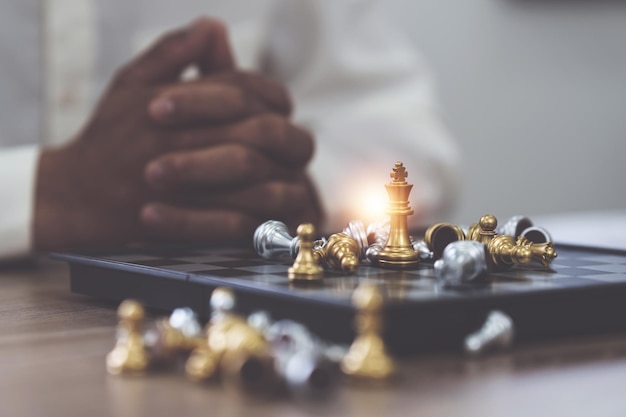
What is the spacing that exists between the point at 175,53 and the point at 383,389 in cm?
82

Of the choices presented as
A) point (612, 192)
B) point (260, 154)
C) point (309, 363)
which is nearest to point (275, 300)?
point (309, 363)

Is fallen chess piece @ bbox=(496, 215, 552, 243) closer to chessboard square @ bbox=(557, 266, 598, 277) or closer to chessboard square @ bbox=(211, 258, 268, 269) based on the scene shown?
chessboard square @ bbox=(557, 266, 598, 277)

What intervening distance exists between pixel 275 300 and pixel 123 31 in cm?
125

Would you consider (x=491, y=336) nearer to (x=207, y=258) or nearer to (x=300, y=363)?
(x=300, y=363)

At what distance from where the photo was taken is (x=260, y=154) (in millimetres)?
1218

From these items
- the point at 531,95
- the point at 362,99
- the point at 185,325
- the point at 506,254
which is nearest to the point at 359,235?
the point at 506,254

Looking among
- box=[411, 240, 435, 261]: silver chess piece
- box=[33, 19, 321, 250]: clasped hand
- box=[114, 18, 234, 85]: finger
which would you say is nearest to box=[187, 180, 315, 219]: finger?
box=[33, 19, 321, 250]: clasped hand

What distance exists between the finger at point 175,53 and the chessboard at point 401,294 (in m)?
0.49

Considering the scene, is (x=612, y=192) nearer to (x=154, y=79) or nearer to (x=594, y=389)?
(x=154, y=79)

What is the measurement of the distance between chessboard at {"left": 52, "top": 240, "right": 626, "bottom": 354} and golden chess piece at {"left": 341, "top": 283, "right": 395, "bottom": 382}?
2 centimetres

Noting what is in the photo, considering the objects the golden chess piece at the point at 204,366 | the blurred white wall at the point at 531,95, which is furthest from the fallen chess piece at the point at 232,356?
the blurred white wall at the point at 531,95

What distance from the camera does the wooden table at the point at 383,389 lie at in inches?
16.8

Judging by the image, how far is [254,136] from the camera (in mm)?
1201

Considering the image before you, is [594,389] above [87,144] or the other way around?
the other way around
